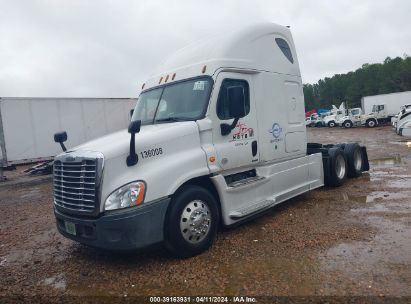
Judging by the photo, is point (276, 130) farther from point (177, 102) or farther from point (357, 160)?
point (357, 160)

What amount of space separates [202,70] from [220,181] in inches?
70.6

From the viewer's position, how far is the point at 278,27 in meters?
6.84

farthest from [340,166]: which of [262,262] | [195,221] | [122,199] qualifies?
[122,199]

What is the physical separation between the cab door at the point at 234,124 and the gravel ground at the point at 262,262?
1269mm

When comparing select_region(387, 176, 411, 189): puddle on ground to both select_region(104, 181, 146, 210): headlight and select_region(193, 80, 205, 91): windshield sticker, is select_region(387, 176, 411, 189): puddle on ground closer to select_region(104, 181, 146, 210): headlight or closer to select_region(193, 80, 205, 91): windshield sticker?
select_region(193, 80, 205, 91): windshield sticker

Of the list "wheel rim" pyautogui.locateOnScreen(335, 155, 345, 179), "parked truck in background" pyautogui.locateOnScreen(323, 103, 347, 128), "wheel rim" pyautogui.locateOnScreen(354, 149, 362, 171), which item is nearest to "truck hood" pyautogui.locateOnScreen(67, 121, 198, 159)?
"wheel rim" pyautogui.locateOnScreen(335, 155, 345, 179)

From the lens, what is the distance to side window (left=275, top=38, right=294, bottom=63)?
6805mm

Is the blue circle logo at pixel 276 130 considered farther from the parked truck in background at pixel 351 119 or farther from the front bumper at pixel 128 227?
the parked truck in background at pixel 351 119

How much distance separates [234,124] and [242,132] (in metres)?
0.41

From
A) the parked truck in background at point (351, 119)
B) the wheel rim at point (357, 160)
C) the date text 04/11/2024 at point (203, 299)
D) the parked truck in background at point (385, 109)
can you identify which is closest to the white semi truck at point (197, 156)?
the date text 04/11/2024 at point (203, 299)

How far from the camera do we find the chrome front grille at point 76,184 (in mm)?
4238

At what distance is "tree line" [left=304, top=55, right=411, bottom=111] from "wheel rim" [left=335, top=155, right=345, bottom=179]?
64375mm

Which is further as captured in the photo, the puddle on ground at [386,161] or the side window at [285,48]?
the puddle on ground at [386,161]

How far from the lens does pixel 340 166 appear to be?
28.7 ft
